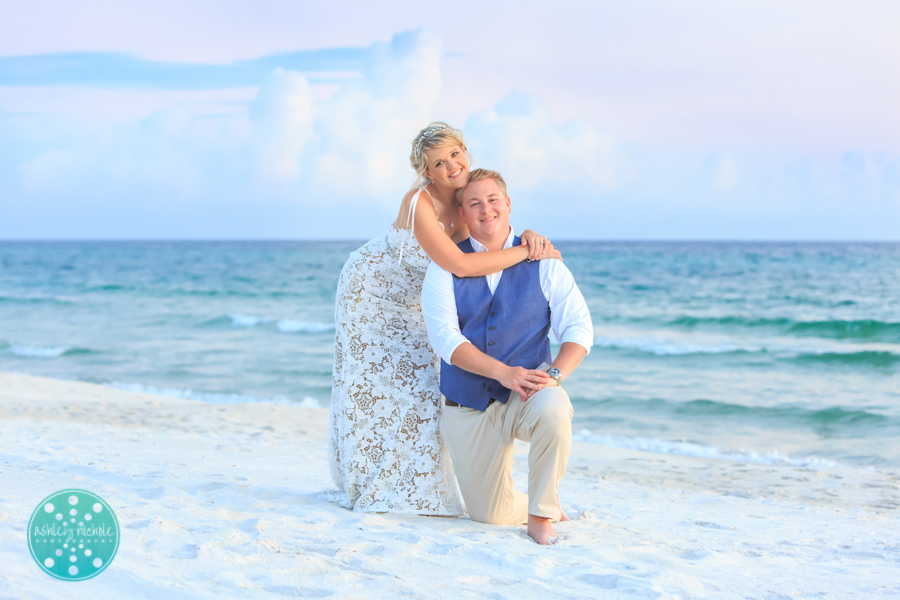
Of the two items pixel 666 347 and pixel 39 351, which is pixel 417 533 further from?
pixel 39 351

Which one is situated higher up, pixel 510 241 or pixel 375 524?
pixel 510 241

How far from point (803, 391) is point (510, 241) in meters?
7.77

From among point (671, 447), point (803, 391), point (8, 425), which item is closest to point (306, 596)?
point (8, 425)

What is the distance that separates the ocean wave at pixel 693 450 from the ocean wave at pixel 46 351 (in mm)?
9272

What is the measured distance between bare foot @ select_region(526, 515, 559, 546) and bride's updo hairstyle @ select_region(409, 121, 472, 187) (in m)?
1.68

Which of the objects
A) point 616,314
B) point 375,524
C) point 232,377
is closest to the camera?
point 375,524

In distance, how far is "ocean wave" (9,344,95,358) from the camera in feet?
38.6

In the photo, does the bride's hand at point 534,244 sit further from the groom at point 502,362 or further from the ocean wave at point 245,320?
the ocean wave at point 245,320

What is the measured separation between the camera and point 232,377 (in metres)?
10.0

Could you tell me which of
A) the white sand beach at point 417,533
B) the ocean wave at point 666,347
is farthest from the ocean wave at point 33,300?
the white sand beach at point 417,533

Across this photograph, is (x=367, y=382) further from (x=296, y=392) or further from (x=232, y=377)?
(x=232, y=377)

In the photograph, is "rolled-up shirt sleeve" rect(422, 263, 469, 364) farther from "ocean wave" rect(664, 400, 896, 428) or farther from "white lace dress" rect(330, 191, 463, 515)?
"ocean wave" rect(664, 400, 896, 428)

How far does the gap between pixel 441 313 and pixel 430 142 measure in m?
0.83

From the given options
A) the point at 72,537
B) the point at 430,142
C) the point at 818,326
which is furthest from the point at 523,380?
the point at 818,326
